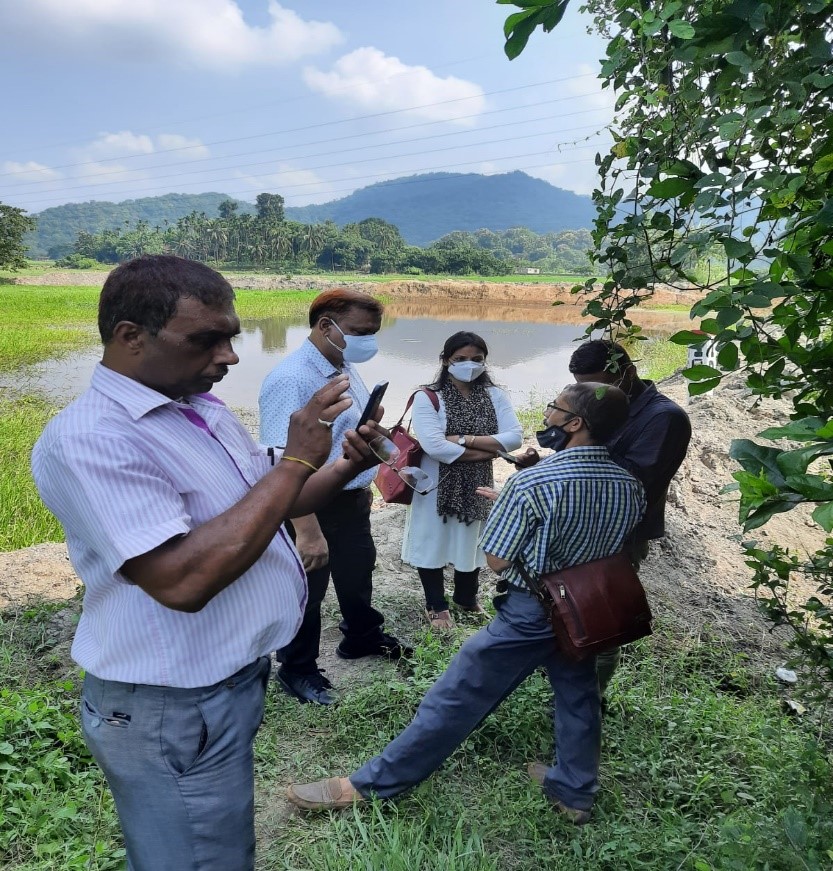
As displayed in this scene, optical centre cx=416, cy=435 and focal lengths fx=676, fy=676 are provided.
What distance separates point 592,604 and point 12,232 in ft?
134

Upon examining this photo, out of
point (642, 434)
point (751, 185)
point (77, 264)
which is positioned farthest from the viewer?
point (77, 264)

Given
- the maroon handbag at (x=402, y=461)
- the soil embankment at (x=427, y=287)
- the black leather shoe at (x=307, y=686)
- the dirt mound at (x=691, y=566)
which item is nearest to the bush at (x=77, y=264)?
the soil embankment at (x=427, y=287)

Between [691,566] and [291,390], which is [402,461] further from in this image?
[691,566]

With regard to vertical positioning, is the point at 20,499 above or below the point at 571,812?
below

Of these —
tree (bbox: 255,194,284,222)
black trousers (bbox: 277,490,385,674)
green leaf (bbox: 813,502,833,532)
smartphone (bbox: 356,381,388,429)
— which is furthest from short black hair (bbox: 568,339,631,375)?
tree (bbox: 255,194,284,222)

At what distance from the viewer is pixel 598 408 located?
2180 millimetres

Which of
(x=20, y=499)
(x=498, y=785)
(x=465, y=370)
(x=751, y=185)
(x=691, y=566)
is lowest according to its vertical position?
(x=691, y=566)

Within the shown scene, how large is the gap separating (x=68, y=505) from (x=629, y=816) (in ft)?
6.86

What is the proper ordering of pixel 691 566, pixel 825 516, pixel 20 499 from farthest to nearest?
pixel 20 499, pixel 691 566, pixel 825 516

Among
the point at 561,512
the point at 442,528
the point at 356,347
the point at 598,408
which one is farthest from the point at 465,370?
the point at 561,512

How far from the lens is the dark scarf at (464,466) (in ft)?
11.5

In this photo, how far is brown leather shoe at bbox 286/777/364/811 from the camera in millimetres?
2295

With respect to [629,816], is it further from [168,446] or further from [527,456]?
[168,446]

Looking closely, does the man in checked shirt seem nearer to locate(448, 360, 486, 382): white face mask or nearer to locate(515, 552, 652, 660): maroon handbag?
locate(515, 552, 652, 660): maroon handbag
